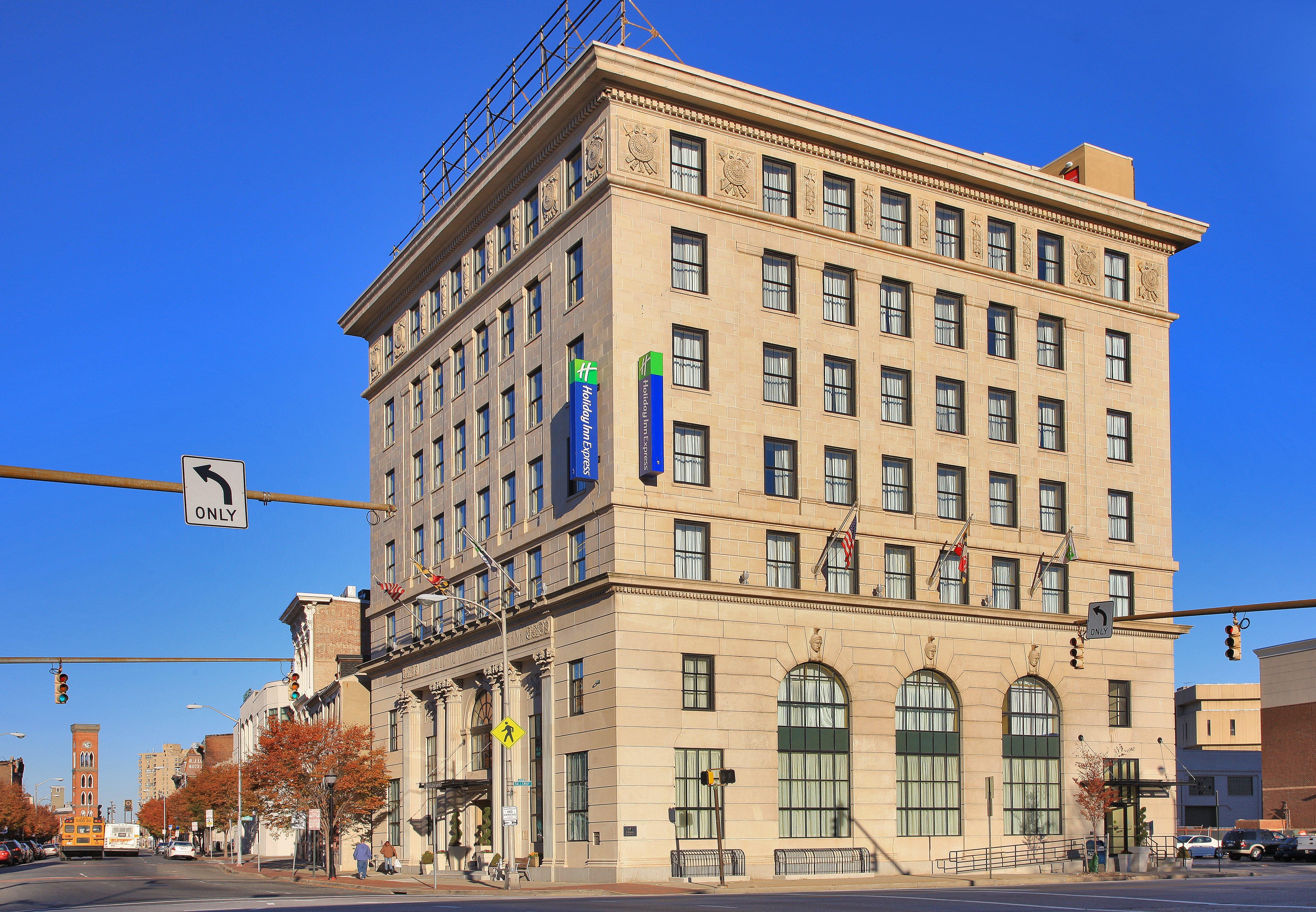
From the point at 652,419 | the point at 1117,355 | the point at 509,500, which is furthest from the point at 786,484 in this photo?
the point at 1117,355

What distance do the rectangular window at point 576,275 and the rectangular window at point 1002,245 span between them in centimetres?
1860

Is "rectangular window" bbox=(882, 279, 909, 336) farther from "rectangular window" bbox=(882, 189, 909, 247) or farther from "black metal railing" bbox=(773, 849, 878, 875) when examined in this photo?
"black metal railing" bbox=(773, 849, 878, 875)

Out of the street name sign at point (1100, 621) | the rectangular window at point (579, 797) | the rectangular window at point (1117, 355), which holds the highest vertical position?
the rectangular window at point (1117, 355)

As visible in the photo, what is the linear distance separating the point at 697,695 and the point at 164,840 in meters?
165

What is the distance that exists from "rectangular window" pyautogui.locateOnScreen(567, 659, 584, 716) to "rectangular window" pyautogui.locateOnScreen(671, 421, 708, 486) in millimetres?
7709

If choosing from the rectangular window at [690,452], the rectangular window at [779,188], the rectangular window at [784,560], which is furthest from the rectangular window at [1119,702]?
the rectangular window at [779,188]

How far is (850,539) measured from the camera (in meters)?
50.2

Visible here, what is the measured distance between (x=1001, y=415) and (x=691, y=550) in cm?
1661

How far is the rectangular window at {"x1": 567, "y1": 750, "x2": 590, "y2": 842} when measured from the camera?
154 ft

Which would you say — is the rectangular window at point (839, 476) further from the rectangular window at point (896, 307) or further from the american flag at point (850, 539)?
the rectangular window at point (896, 307)

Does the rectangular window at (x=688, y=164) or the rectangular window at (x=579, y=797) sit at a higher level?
the rectangular window at (x=688, y=164)

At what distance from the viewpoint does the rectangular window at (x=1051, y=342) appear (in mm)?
58156

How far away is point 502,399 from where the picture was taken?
57156mm

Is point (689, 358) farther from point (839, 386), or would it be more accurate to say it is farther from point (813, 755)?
point (813, 755)
